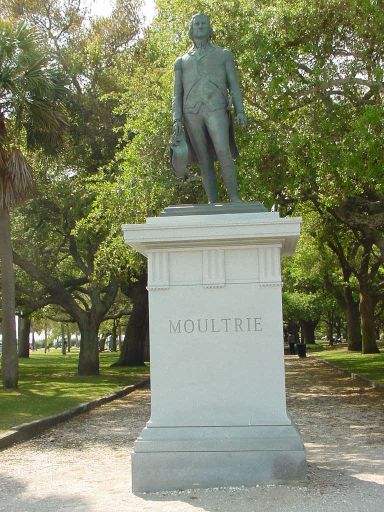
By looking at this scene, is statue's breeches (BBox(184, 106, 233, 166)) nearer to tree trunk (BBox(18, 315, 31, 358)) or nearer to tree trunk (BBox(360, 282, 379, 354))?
tree trunk (BBox(360, 282, 379, 354))

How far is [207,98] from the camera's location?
25.1 ft

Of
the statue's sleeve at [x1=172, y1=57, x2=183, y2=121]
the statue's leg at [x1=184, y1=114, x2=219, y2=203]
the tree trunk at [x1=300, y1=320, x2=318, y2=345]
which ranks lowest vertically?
the tree trunk at [x1=300, y1=320, x2=318, y2=345]

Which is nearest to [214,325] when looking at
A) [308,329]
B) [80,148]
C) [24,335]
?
[80,148]

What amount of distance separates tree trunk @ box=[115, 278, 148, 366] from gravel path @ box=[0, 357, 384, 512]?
15.3 meters

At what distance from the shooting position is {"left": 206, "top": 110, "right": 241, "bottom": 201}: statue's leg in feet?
25.1

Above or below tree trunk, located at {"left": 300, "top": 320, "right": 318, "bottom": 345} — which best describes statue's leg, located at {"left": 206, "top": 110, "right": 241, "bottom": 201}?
above

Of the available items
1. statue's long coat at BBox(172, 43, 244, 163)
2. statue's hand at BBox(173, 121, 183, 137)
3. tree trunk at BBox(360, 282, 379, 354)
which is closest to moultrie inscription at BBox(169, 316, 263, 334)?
statue's hand at BBox(173, 121, 183, 137)

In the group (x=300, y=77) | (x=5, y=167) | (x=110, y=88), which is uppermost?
(x=110, y=88)

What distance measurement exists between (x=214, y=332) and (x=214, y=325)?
0.07m

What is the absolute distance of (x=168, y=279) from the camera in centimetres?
714

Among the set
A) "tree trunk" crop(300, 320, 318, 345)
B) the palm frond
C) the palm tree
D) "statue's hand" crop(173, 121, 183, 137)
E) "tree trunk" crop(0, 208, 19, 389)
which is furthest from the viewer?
"tree trunk" crop(300, 320, 318, 345)

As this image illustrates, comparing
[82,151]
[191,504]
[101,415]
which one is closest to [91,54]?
[82,151]

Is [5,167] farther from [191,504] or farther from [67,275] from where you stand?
[67,275]

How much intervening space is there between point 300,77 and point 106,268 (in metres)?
9.17
